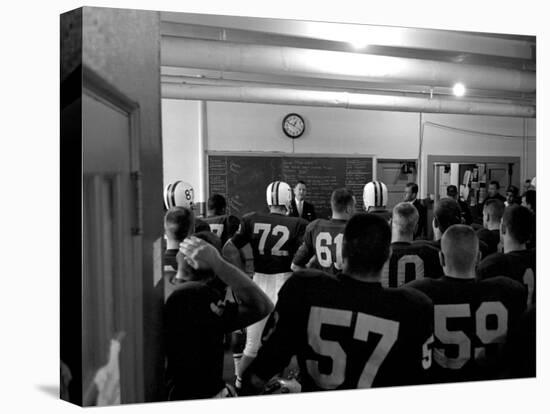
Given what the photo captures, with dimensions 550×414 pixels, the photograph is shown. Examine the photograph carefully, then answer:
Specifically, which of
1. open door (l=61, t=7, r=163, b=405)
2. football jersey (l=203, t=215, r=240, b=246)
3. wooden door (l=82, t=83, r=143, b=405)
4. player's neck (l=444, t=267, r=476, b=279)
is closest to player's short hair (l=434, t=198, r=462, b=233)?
player's neck (l=444, t=267, r=476, b=279)

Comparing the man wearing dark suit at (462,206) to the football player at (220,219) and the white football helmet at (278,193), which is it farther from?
the football player at (220,219)

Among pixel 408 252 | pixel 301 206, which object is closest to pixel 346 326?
pixel 408 252

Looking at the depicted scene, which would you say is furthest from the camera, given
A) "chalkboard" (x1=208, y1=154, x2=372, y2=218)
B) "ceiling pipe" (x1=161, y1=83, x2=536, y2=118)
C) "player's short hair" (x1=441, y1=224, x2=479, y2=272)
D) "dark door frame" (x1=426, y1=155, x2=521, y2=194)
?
"dark door frame" (x1=426, y1=155, x2=521, y2=194)

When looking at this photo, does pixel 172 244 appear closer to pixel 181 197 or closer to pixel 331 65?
pixel 181 197

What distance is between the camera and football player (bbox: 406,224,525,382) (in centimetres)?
382

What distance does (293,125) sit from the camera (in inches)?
148

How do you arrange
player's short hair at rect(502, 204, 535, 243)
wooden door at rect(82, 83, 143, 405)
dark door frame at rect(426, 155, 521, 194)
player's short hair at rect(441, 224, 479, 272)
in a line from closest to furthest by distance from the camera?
Answer: wooden door at rect(82, 83, 143, 405)
player's short hair at rect(441, 224, 479, 272)
dark door frame at rect(426, 155, 521, 194)
player's short hair at rect(502, 204, 535, 243)

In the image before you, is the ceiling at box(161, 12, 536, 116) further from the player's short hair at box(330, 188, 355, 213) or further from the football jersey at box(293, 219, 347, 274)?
the football jersey at box(293, 219, 347, 274)

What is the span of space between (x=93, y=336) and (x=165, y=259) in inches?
19.6

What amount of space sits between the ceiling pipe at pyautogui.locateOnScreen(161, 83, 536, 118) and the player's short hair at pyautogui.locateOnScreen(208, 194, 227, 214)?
511 mm

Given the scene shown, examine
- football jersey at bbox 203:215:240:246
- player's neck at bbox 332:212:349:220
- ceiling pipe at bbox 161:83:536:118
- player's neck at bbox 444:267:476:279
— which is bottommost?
player's neck at bbox 444:267:476:279

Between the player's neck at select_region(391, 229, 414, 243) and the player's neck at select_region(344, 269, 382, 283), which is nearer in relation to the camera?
the player's neck at select_region(344, 269, 382, 283)

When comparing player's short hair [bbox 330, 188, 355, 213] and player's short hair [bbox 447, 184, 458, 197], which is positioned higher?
player's short hair [bbox 447, 184, 458, 197]

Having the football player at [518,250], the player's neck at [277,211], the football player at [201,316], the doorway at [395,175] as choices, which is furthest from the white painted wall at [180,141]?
the football player at [518,250]
